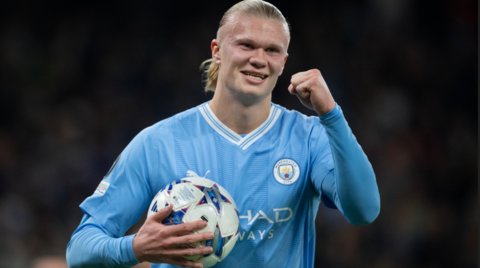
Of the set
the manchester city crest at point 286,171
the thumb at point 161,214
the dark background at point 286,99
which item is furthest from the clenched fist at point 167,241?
the dark background at point 286,99

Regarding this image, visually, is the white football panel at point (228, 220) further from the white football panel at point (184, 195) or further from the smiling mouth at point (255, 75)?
the smiling mouth at point (255, 75)

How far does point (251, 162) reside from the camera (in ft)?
9.27

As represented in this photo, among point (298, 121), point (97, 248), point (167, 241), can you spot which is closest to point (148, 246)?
point (167, 241)

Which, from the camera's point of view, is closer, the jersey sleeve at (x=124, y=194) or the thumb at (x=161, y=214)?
the thumb at (x=161, y=214)

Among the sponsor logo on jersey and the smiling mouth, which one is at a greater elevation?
the smiling mouth

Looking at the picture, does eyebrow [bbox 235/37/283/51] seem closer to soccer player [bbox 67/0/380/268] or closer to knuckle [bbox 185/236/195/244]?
soccer player [bbox 67/0/380/268]

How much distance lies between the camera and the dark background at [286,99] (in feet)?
21.0

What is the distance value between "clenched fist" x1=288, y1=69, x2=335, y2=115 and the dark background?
426 centimetres

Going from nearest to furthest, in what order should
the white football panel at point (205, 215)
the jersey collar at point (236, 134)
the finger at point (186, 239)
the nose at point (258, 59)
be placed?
the finger at point (186, 239)
the white football panel at point (205, 215)
the nose at point (258, 59)
the jersey collar at point (236, 134)

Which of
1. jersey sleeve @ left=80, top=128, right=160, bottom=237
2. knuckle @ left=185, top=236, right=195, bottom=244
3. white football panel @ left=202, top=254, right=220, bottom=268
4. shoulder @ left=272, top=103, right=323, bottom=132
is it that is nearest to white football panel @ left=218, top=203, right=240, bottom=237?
white football panel @ left=202, top=254, right=220, bottom=268

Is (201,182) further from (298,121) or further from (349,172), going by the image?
(298,121)

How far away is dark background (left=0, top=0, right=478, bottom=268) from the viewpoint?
6.41 meters

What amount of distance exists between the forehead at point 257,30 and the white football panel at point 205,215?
1.08 meters

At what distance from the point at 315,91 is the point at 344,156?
0.37 metres
